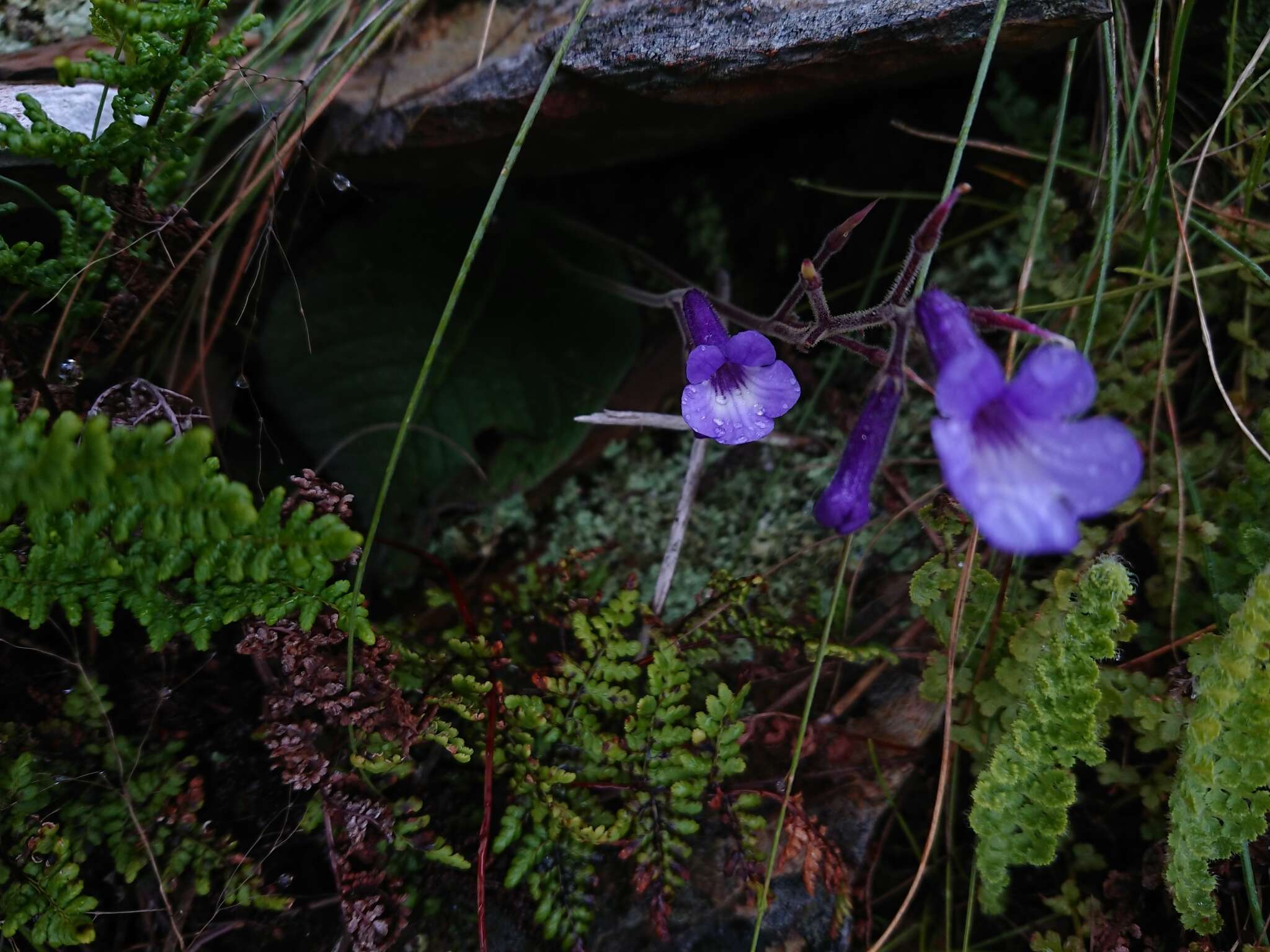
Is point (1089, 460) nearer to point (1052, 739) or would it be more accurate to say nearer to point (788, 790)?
point (1052, 739)

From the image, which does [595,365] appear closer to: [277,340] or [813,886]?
[277,340]

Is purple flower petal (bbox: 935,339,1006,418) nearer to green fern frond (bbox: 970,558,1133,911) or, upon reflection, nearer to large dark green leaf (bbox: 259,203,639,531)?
green fern frond (bbox: 970,558,1133,911)

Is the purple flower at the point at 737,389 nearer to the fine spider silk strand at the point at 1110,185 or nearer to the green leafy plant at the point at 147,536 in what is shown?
the fine spider silk strand at the point at 1110,185

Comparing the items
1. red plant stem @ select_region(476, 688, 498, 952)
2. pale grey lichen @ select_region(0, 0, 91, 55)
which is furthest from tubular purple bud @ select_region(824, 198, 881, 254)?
pale grey lichen @ select_region(0, 0, 91, 55)

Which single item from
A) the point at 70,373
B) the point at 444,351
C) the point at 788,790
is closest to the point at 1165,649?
the point at 788,790

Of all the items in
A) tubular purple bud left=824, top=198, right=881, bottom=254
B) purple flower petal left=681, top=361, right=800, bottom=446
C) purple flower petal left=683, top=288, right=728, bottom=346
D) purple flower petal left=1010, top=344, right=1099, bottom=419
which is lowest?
purple flower petal left=681, top=361, right=800, bottom=446

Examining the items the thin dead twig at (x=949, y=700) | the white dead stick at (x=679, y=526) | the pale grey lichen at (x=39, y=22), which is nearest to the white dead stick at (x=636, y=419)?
the white dead stick at (x=679, y=526)

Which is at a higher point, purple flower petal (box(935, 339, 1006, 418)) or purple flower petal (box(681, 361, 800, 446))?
purple flower petal (box(935, 339, 1006, 418))

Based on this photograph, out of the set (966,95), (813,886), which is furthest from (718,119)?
(813,886)
